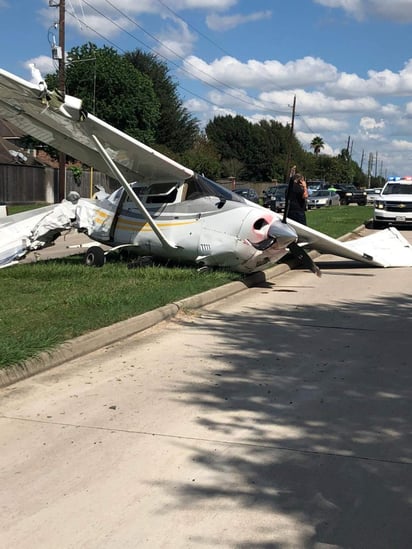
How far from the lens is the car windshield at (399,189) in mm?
25734

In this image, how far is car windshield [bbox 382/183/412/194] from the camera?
84.4 ft

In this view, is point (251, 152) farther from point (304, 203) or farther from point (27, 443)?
point (27, 443)

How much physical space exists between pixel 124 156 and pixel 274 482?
894 centimetres

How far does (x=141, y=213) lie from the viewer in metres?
11.8

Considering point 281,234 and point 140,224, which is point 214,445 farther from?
point 140,224

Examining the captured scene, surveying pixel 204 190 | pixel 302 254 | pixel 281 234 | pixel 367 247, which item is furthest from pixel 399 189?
pixel 281 234

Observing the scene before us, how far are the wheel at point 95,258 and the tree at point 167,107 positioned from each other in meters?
51.9

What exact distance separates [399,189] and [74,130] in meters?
18.2

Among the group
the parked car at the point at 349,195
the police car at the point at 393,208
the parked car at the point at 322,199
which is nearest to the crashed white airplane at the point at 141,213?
the police car at the point at 393,208

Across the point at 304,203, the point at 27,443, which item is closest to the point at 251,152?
the point at 304,203

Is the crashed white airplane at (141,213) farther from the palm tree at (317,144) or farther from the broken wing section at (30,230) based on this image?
the palm tree at (317,144)

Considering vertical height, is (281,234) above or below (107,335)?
above

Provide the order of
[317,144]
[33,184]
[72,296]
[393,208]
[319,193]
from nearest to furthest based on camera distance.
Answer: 1. [72,296]
2. [393,208]
3. [33,184]
4. [319,193]
5. [317,144]

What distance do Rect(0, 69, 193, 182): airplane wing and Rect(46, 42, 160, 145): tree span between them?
37380 millimetres
